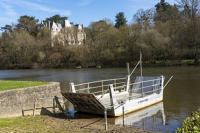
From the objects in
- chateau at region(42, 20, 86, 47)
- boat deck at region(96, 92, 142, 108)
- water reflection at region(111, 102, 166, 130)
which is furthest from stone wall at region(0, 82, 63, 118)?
chateau at region(42, 20, 86, 47)

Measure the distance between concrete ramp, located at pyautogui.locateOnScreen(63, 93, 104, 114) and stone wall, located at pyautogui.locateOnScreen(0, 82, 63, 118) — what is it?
42.1 inches

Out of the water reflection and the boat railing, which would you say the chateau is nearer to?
the boat railing

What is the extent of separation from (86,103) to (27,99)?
365cm

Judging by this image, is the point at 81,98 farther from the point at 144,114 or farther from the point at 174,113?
the point at 174,113

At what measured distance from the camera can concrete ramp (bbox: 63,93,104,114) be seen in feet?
46.5

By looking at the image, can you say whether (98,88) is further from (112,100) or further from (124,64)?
(124,64)

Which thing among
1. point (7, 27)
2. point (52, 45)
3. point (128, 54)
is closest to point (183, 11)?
point (128, 54)

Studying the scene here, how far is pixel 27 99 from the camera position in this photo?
13766 mm

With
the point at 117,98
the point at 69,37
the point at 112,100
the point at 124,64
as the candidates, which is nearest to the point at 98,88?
the point at 117,98

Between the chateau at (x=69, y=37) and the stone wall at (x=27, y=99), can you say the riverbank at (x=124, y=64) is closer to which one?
the chateau at (x=69, y=37)

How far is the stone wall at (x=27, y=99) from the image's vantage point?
12641 mm

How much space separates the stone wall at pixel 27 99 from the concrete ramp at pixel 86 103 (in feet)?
3.50

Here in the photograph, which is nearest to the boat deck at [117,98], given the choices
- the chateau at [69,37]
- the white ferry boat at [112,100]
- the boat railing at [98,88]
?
the white ferry boat at [112,100]

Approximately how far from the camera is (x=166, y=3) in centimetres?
9775
